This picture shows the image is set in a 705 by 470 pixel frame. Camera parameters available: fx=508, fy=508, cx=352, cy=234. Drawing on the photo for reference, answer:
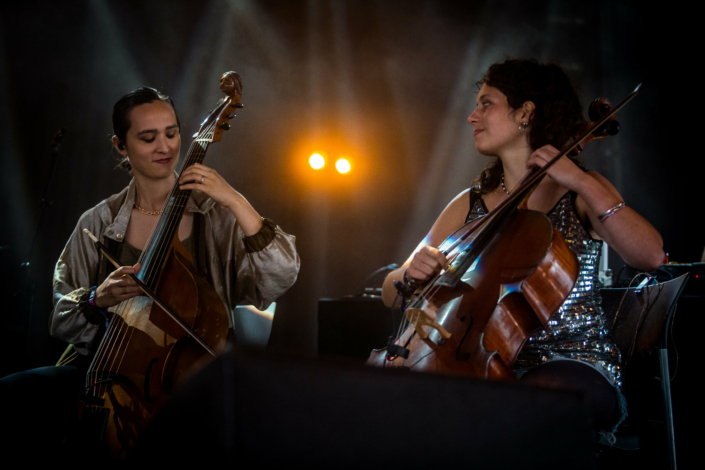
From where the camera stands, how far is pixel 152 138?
148cm

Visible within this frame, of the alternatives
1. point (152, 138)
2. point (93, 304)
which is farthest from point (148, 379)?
point (152, 138)

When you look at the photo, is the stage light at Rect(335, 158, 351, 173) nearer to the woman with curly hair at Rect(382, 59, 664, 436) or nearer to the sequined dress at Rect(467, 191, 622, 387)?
the woman with curly hair at Rect(382, 59, 664, 436)

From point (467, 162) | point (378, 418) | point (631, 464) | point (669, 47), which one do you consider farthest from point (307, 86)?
point (378, 418)

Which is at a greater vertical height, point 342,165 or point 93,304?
point 342,165

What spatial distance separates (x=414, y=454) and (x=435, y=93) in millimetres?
3208

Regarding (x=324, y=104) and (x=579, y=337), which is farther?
(x=324, y=104)

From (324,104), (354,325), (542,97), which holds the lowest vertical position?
(354,325)

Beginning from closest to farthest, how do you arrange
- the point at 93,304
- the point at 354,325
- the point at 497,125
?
the point at 93,304
the point at 497,125
the point at 354,325

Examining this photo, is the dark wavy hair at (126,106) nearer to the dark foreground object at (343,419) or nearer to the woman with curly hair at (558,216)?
the woman with curly hair at (558,216)

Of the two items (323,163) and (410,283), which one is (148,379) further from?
(323,163)

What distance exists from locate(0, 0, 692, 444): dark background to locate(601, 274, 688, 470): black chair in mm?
1666

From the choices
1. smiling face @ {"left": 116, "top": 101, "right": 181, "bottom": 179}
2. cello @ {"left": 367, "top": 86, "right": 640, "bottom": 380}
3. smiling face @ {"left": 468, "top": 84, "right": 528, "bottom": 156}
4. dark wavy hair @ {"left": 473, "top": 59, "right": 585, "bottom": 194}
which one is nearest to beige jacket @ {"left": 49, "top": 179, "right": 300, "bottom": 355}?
smiling face @ {"left": 116, "top": 101, "right": 181, "bottom": 179}

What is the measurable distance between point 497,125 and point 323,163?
188 centimetres

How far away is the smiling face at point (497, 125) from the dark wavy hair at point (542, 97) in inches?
0.8
